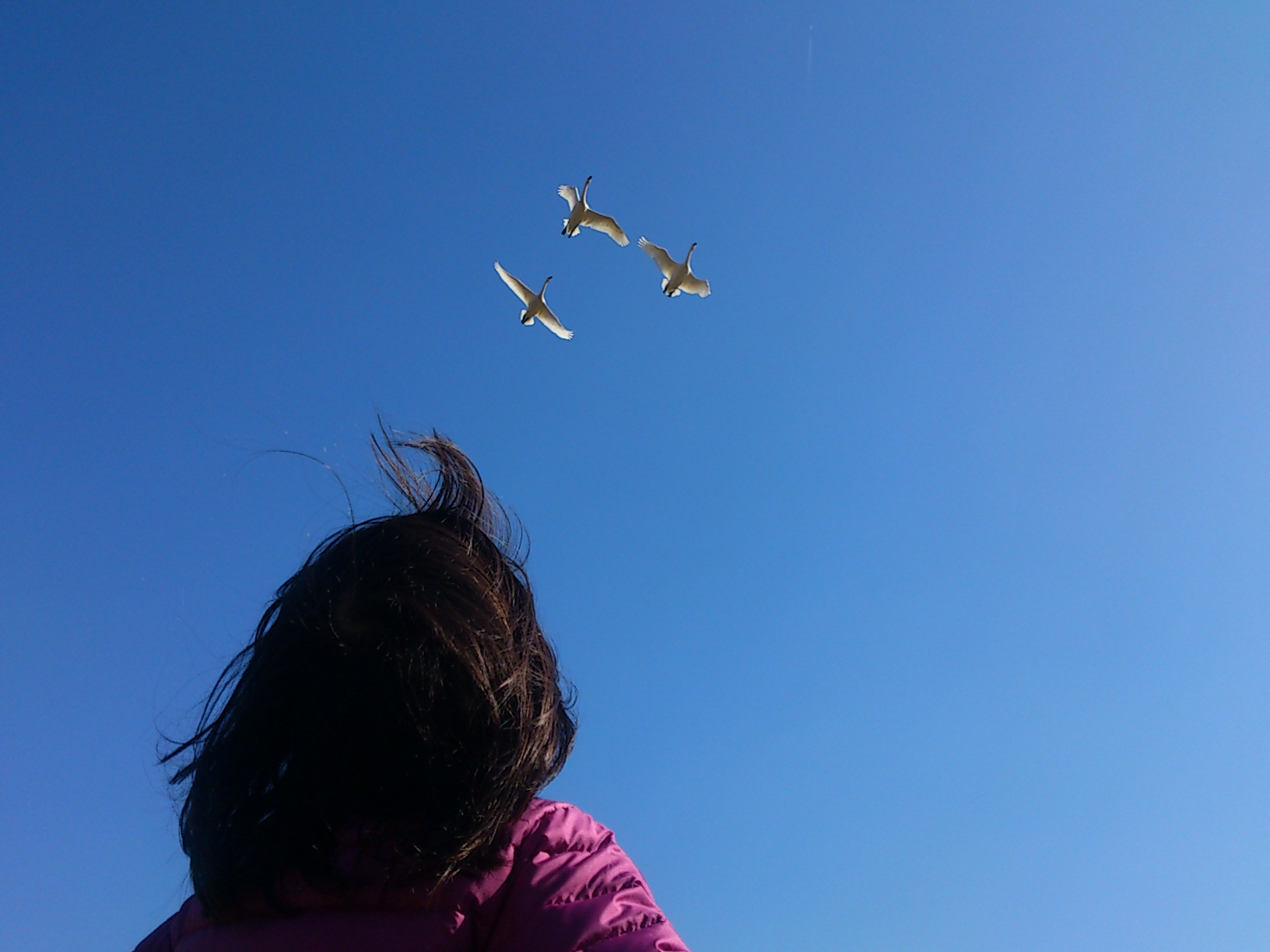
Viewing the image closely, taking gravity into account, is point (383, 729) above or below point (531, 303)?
below

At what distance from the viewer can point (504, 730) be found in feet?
5.13

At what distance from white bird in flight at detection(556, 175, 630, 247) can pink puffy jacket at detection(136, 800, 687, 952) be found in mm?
10085

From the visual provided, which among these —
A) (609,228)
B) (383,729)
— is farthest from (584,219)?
(383,729)

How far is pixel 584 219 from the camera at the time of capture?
11031 millimetres

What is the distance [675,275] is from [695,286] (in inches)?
12.1

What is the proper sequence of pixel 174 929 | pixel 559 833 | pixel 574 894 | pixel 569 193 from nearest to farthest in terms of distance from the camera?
pixel 574 894 < pixel 559 833 < pixel 174 929 < pixel 569 193

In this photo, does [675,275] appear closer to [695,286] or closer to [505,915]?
[695,286]

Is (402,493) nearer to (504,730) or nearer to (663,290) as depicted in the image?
(504,730)

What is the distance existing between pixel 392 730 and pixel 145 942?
76cm

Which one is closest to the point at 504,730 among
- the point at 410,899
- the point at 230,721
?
the point at 410,899

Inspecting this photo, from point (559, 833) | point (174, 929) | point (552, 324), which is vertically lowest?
point (174, 929)

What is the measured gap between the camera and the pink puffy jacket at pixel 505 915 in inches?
51.5

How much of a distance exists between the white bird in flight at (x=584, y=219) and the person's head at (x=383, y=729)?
31.4ft

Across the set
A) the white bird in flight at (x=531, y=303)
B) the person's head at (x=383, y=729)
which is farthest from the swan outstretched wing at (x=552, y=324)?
the person's head at (x=383, y=729)
